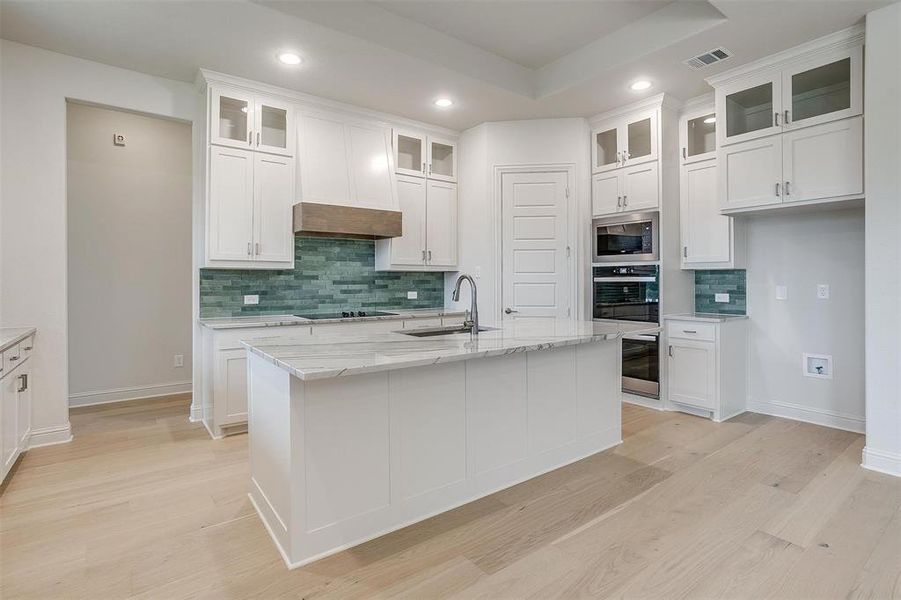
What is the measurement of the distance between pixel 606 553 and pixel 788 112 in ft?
10.8

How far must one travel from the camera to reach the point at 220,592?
1754 mm

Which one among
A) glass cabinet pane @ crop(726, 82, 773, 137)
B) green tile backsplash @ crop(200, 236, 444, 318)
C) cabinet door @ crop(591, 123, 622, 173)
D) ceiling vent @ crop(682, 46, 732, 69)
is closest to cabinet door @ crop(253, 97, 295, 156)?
green tile backsplash @ crop(200, 236, 444, 318)

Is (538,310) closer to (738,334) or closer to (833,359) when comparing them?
(738,334)

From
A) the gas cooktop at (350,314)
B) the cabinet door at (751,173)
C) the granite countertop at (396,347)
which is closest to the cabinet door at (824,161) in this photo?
the cabinet door at (751,173)

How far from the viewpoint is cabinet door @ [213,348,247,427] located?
3.50 meters

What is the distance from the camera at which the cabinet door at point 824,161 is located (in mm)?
3080

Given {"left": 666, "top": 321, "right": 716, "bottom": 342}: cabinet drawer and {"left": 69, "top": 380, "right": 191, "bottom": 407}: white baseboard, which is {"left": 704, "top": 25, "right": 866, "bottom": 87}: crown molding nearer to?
{"left": 666, "top": 321, "right": 716, "bottom": 342}: cabinet drawer

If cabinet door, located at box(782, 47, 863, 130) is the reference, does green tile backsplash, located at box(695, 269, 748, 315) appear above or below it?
below

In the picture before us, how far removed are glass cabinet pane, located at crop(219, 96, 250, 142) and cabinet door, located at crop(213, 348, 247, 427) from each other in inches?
→ 67.1

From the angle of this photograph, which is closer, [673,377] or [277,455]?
[277,455]

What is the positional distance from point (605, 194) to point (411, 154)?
6.44 ft

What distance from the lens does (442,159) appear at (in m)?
5.09

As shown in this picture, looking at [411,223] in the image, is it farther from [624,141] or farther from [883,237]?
[883,237]

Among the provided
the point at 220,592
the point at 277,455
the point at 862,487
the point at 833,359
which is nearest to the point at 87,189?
the point at 277,455
